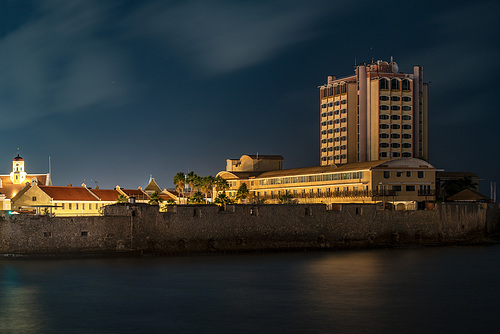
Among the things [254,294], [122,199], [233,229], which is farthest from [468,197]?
[254,294]

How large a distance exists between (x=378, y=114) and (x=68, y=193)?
45425mm

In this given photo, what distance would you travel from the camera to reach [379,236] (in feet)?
191

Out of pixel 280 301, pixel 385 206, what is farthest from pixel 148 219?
pixel 385 206

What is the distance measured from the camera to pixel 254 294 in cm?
3791

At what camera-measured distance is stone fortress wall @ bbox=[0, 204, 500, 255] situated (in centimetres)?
4856

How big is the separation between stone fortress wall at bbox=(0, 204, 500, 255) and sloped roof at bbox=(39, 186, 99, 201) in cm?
3020

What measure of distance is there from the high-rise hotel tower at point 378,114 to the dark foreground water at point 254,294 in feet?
160

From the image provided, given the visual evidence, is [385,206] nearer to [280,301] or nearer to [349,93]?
[280,301]

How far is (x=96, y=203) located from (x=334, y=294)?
164 feet

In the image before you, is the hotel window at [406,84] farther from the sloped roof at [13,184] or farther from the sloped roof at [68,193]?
the sloped roof at [13,184]

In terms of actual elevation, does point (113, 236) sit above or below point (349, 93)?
below

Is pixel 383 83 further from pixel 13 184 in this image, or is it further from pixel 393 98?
pixel 13 184

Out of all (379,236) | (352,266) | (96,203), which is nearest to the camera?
(352,266)

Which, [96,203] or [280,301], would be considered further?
[96,203]
